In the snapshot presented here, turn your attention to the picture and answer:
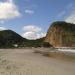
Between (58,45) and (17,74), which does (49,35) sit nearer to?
(58,45)

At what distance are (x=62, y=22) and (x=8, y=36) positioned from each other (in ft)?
203

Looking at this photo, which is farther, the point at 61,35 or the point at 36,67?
the point at 61,35

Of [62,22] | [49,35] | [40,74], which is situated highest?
[62,22]

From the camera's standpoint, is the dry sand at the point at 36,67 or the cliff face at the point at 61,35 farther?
the cliff face at the point at 61,35

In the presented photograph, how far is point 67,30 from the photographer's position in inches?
5743

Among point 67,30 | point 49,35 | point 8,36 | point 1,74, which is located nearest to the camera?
point 1,74

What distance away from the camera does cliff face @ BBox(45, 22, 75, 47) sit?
135 m

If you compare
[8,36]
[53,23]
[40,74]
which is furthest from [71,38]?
[40,74]

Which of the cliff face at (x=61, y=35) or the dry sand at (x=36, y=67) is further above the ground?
the cliff face at (x=61, y=35)

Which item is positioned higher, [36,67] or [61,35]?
[61,35]

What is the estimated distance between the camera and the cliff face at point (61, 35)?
134863 mm

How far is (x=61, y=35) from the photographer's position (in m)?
144

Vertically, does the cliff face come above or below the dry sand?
above

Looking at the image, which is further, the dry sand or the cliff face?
the cliff face
